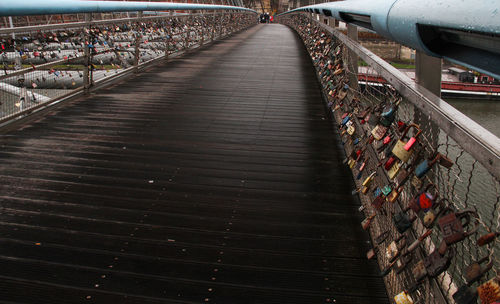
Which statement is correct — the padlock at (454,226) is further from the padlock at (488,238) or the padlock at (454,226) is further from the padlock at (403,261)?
the padlock at (403,261)

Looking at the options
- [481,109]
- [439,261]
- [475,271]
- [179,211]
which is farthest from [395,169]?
[481,109]

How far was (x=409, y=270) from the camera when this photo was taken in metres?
1.96

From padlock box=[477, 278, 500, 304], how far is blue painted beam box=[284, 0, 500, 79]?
481mm

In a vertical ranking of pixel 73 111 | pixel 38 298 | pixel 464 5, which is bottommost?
pixel 38 298

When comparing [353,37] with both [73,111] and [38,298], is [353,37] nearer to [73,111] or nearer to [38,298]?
[73,111]

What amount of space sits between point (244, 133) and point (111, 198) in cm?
180

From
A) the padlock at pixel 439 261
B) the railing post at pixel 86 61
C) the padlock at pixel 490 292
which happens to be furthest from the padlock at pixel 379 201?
the railing post at pixel 86 61

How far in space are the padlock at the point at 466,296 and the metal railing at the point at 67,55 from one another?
13.5 feet

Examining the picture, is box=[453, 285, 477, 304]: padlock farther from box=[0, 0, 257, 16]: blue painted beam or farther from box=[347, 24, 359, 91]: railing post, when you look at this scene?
box=[0, 0, 257, 16]: blue painted beam

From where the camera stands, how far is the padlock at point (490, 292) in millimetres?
1106

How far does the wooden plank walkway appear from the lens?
2.18m

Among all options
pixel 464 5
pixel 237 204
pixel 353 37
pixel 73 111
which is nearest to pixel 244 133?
pixel 353 37

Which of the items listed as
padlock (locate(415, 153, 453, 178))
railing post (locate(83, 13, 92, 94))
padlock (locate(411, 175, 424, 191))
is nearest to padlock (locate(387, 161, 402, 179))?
padlock (locate(411, 175, 424, 191))

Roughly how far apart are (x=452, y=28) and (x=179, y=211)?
2.08 m
